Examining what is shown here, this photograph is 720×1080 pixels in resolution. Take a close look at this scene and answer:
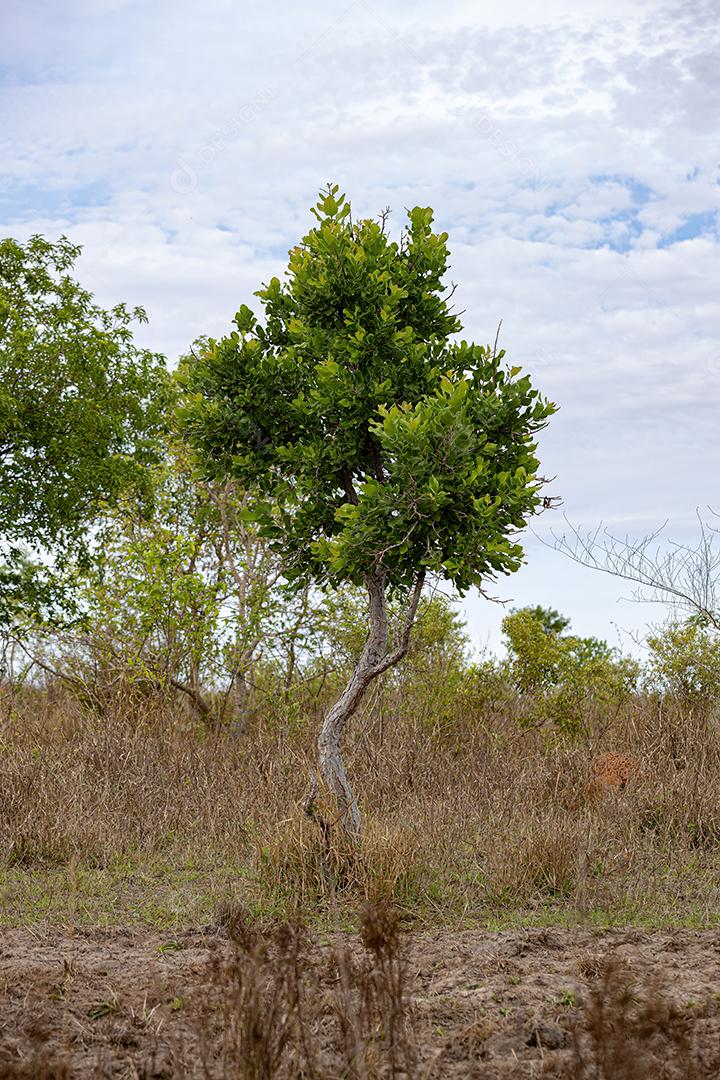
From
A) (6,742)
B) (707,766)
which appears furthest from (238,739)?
(707,766)

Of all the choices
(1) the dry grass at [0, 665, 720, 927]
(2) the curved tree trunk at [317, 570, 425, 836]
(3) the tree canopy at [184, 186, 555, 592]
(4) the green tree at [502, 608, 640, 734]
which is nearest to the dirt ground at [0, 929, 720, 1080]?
(1) the dry grass at [0, 665, 720, 927]

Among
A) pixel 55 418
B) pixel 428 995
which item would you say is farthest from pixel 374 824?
pixel 55 418

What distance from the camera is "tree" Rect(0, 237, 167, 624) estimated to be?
1834 cm

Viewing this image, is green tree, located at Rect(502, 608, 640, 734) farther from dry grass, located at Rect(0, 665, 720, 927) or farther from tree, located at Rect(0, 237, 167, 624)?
tree, located at Rect(0, 237, 167, 624)

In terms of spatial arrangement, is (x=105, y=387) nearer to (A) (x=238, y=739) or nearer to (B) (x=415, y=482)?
(A) (x=238, y=739)

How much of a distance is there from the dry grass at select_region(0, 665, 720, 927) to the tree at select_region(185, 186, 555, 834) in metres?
0.71

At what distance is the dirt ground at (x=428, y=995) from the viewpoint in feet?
13.8

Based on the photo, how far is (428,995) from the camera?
513 centimetres

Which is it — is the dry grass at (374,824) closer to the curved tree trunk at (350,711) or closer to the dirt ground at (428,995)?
the curved tree trunk at (350,711)

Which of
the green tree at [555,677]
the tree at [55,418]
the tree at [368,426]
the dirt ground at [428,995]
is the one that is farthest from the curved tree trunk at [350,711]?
the tree at [55,418]

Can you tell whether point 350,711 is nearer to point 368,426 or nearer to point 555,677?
point 368,426

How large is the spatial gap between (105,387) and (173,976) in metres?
15.1

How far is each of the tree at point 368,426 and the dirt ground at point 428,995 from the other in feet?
6.12

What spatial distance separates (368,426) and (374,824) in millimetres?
2840
